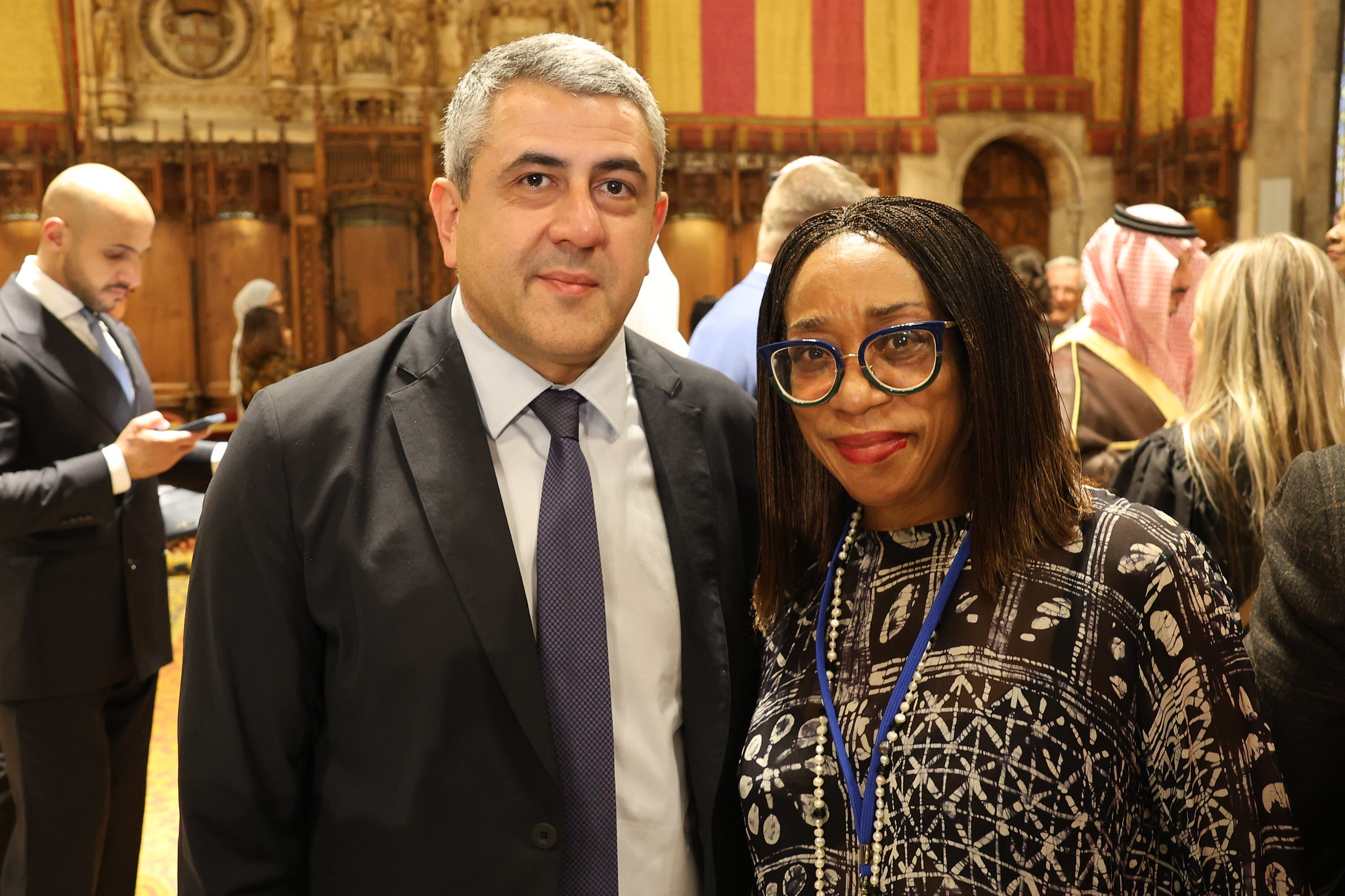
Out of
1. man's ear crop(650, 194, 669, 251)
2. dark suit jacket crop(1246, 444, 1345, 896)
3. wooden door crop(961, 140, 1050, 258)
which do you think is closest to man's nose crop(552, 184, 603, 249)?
man's ear crop(650, 194, 669, 251)

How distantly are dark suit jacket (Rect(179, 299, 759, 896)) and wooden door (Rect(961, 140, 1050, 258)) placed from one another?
37.4 ft

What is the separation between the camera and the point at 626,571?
155cm

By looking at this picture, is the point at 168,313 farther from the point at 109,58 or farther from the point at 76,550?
A: the point at 76,550

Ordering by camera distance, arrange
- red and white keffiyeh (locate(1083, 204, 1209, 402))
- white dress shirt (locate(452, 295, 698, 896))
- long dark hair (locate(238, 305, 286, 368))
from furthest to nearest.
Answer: long dark hair (locate(238, 305, 286, 368)), red and white keffiyeh (locate(1083, 204, 1209, 402)), white dress shirt (locate(452, 295, 698, 896))

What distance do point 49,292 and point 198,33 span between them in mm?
9082

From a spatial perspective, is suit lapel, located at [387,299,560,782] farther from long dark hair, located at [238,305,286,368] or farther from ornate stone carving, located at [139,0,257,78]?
ornate stone carving, located at [139,0,257,78]

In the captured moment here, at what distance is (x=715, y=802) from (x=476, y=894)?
33 cm

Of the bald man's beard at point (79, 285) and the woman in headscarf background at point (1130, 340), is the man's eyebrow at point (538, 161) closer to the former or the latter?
the bald man's beard at point (79, 285)

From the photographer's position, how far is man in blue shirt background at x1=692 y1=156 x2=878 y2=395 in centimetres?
319

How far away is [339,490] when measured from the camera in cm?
144

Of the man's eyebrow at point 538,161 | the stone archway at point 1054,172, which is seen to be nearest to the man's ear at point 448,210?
the man's eyebrow at point 538,161

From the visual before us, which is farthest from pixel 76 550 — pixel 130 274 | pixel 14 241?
pixel 14 241

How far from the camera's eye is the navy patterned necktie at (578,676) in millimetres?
1424

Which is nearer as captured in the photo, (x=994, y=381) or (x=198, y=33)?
(x=994, y=381)
